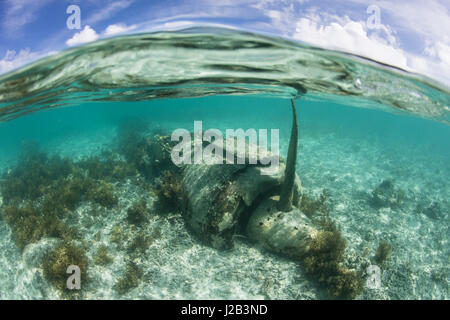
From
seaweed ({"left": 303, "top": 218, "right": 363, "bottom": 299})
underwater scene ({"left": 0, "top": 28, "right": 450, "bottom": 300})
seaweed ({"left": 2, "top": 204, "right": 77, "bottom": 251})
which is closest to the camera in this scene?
seaweed ({"left": 303, "top": 218, "right": 363, "bottom": 299})

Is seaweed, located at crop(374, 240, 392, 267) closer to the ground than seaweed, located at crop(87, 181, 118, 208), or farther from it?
closer to the ground

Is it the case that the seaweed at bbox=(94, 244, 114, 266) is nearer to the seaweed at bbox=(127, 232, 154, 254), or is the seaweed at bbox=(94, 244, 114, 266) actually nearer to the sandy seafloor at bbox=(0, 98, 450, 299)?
the sandy seafloor at bbox=(0, 98, 450, 299)

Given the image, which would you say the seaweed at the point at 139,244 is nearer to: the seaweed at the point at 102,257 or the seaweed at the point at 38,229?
the seaweed at the point at 102,257

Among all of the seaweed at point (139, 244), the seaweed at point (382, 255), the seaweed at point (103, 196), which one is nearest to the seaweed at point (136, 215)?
the seaweed at point (139, 244)

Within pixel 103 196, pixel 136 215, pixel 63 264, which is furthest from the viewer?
pixel 103 196

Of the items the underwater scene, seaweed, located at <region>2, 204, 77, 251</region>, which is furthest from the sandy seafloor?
seaweed, located at <region>2, 204, 77, 251</region>

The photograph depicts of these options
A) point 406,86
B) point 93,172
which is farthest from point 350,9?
point 93,172

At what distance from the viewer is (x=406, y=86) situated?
9977 mm

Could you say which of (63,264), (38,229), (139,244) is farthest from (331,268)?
(38,229)

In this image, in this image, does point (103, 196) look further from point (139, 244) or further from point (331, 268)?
point (331, 268)

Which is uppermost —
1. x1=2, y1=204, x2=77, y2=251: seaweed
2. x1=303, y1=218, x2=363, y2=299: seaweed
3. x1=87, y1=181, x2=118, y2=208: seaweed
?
x1=87, y1=181, x2=118, y2=208: seaweed

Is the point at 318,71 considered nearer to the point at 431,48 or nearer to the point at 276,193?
the point at 431,48

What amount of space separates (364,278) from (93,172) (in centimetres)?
1479
